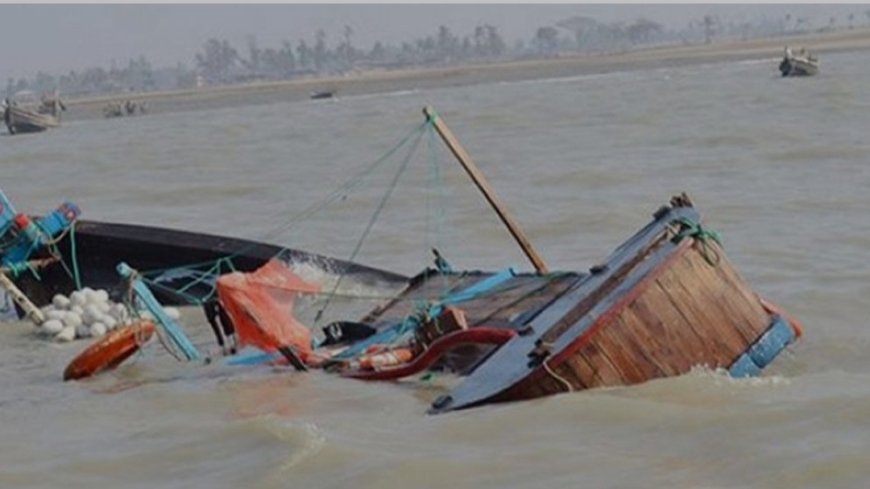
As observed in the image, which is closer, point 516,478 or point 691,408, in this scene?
point 516,478

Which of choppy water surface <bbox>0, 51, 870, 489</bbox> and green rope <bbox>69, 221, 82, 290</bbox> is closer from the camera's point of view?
choppy water surface <bbox>0, 51, 870, 489</bbox>

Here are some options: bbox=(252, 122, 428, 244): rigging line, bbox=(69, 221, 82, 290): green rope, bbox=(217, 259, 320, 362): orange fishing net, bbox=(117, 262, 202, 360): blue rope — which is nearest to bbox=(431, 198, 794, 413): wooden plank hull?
bbox=(217, 259, 320, 362): orange fishing net

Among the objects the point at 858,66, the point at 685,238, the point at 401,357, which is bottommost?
the point at 858,66

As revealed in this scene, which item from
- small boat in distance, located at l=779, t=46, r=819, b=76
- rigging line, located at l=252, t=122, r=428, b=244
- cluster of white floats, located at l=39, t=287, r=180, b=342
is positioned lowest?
small boat in distance, located at l=779, t=46, r=819, b=76

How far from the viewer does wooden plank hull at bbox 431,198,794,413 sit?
7.55m

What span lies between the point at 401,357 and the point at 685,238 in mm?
2026

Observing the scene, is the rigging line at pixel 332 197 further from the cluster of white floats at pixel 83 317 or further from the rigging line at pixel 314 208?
the cluster of white floats at pixel 83 317

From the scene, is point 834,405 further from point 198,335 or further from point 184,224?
point 184,224

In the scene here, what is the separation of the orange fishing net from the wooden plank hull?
6.13ft

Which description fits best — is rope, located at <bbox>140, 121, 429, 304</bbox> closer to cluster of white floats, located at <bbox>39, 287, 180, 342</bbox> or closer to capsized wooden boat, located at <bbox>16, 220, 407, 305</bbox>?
capsized wooden boat, located at <bbox>16, 220, 407, 305</bbox>

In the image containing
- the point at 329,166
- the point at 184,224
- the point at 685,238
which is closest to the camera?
the point at 685,238

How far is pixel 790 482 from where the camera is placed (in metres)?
6.46

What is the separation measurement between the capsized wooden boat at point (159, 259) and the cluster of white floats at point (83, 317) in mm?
587

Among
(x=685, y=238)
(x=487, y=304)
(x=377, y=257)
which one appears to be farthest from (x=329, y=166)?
(x=685, y=238)
